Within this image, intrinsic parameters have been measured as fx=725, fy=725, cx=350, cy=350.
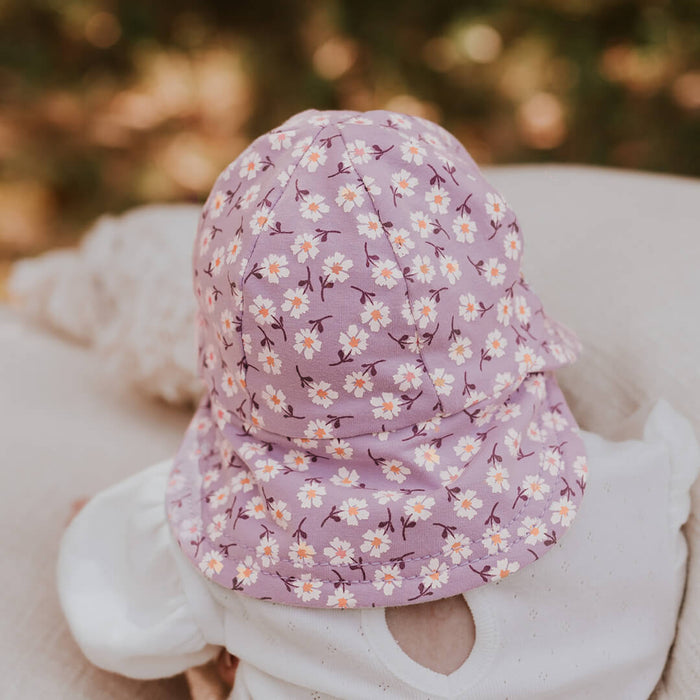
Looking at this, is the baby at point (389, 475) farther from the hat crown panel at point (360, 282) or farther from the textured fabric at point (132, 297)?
the textured fabric at point (132, 297)

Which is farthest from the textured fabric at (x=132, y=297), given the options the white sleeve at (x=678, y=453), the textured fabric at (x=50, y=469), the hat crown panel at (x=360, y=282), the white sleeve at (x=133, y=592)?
the white sleeve at (x=678, y=453)

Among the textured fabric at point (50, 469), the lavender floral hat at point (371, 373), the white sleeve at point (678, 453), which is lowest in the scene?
the textured fabric at point (50, 469)

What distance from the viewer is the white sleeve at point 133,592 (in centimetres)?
52

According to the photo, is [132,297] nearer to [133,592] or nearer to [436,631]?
[133,592]

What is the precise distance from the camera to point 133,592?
0.55 meters

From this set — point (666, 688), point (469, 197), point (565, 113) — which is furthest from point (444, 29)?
point (666, 688)

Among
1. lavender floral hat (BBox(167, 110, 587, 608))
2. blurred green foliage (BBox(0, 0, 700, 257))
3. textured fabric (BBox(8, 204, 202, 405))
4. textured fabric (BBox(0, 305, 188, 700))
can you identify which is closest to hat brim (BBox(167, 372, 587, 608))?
lavender floral hat (BBox(167, 110, 587, 608))

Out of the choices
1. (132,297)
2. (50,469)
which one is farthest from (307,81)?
(50,469)

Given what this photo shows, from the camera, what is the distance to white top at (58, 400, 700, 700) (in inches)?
19.1

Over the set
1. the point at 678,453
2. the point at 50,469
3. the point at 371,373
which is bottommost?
the point at 50,469

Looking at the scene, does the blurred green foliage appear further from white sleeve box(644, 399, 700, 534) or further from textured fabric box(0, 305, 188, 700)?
white sleeve box(644, 399, 700, 534)

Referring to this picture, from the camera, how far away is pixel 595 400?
0.64 meters

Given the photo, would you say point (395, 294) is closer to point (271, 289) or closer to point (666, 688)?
point (271, 289)

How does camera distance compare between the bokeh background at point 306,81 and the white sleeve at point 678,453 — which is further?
the bokeh background at point 306,81
